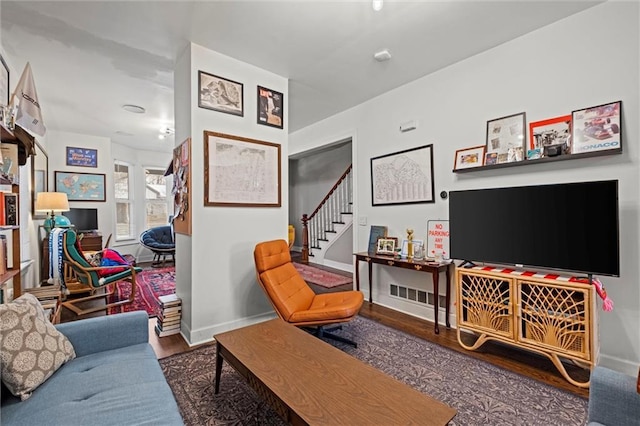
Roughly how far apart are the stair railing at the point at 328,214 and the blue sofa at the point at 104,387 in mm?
4625

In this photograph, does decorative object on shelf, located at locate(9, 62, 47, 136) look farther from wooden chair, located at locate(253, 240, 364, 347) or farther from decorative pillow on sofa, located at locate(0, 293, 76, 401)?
wooden chair, located at locate(253, 240, 364, 347)

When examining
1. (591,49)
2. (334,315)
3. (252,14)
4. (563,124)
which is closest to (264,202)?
(334,315)

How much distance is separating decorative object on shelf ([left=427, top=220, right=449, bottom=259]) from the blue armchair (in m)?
5.09

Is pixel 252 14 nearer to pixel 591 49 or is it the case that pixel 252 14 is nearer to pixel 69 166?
pixel 591 49

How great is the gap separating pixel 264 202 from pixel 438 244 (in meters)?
1.94

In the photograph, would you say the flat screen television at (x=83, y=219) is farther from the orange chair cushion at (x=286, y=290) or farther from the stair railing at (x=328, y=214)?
the orange chair cushion at (x=286, y=290)

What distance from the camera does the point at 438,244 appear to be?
3225 millimetres

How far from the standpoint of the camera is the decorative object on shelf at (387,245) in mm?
3603

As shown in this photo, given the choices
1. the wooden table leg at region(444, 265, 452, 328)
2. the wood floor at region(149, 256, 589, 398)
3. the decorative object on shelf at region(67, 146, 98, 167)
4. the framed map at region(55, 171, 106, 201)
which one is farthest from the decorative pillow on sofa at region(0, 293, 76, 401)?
the decorative object on shelf at region(67, 146, 98, 167)

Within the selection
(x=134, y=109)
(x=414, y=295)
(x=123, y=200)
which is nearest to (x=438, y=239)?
(x=414, y=295)

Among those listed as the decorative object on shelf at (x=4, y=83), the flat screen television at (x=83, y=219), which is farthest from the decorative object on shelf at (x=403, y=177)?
the flat screen television at (x=83, y=219)

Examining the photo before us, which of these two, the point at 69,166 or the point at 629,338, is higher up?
the point at 69,166

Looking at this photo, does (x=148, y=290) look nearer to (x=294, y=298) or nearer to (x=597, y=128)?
(x=294, y=298)

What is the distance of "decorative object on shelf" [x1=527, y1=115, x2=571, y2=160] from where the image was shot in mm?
2338
